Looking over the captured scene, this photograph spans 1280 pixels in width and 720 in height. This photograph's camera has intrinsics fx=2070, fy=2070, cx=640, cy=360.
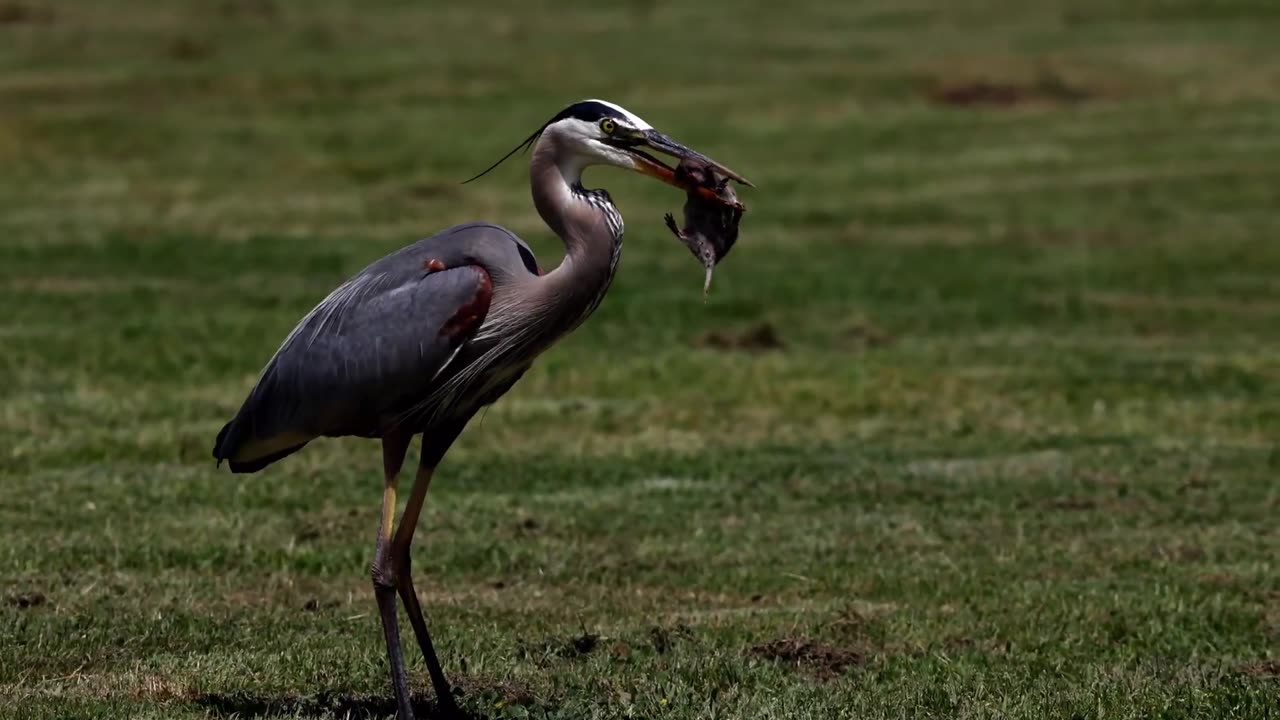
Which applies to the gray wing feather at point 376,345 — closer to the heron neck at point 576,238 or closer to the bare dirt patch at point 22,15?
the heron neck at point 576,238

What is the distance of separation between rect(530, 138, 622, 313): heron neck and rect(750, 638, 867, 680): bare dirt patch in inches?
79.6

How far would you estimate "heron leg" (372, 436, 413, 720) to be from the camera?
7.45 metres

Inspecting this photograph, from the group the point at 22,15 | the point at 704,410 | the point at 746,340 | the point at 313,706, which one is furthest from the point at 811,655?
the point at 22,15

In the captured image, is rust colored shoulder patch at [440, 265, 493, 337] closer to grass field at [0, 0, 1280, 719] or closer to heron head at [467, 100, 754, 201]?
heron head at [467, 100, 754, 201]

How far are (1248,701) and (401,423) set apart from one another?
331cm

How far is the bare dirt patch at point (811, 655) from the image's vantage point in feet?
28.0

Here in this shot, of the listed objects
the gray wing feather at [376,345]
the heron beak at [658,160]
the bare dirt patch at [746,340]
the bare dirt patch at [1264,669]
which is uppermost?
the heron beak at [658,160]

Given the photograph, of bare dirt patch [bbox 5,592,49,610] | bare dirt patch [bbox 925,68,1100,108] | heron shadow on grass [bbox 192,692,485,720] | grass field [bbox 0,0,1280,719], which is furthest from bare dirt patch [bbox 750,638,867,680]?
bare dirt patch [bbox 925,68,1100,108]

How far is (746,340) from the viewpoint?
1769 cm

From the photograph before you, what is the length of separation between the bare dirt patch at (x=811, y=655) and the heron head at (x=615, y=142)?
222 centimetres

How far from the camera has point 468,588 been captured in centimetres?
1023

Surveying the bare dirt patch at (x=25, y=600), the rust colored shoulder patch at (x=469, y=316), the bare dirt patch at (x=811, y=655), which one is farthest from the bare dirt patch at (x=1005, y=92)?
the rust colored shoulder patch at (x=469, y=316)

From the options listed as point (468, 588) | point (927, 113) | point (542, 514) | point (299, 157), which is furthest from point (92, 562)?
point (927, 113)

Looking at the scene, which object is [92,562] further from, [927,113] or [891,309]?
[927,113]
